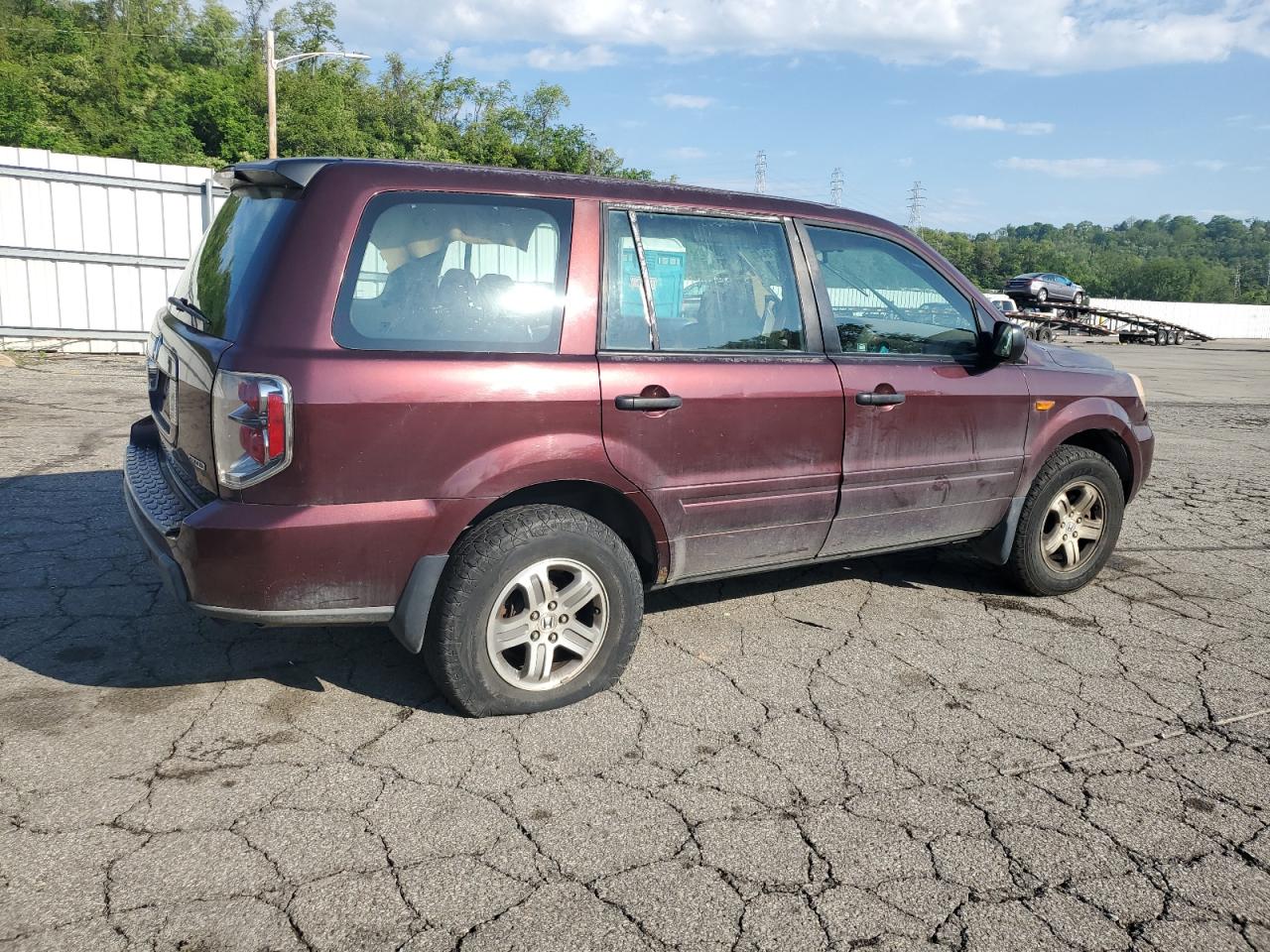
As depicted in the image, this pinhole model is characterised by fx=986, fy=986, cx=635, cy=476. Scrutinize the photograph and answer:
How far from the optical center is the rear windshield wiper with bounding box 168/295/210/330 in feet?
11.1

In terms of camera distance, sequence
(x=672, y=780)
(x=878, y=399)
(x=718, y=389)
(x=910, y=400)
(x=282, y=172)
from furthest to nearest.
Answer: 1. (x=910, y=400)
2. (x=878, y=399)
3. (x=718, y=389)
4. (x=282, y=172)
5. (x=672, y=780)

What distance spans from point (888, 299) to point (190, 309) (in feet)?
9.47

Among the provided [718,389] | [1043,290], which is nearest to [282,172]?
[718,389]

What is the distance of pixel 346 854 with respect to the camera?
2.65m

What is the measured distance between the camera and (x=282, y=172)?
3.29 meters

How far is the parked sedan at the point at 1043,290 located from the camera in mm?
40938

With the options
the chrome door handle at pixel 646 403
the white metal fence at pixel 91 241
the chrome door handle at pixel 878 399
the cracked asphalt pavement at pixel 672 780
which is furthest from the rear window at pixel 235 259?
the white metal fence at pixel 91 241

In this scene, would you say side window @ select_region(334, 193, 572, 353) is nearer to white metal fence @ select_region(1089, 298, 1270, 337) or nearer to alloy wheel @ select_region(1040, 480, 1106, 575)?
alloy wheel @ select_region(1040, 480, 1106, 575)

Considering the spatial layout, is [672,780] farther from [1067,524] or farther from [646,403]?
[1067,524]

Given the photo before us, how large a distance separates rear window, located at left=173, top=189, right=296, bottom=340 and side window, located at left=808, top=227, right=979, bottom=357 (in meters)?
2.17

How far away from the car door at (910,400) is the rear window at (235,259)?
6.99 feet

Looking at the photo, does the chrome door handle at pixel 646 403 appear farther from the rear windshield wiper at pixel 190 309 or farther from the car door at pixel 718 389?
the rear windshield wiper at pixel 190 309

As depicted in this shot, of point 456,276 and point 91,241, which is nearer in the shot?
point 456,276

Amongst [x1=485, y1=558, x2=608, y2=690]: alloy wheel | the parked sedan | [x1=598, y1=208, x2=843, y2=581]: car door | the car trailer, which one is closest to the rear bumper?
[x1=485, y1=558, x2=608, y2=690]: alloy wheel
